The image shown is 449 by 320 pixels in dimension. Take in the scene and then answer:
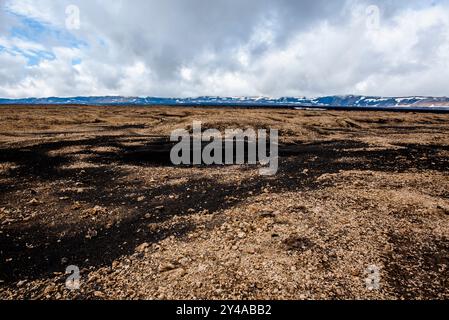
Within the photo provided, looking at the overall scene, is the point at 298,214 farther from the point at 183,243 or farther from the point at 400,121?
the point at 400,121

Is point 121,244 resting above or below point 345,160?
below

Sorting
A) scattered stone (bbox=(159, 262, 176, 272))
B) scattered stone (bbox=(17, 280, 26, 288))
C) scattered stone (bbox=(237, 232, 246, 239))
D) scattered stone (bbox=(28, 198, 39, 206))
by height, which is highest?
scattered stone (bbox=(28, 198, 39, 206))

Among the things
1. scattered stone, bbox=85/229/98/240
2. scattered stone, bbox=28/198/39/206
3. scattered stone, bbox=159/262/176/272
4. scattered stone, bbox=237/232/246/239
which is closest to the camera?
scattered stone, bbox=159/262/176/272

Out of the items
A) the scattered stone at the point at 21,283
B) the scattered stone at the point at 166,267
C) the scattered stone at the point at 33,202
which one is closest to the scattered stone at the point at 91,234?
the scattered stone at the point at 21,283

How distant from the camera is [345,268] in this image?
823 centimetres

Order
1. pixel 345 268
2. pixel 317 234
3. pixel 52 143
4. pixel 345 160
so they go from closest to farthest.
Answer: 1. pixel 345 268
2. pixel 317 234
3. pixel 345 160
4. pixel 52 143

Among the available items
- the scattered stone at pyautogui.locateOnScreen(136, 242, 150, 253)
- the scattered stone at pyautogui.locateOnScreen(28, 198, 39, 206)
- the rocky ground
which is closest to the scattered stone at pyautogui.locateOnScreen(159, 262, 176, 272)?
the rocky ground

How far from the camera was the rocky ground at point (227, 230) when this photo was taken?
7.82 m

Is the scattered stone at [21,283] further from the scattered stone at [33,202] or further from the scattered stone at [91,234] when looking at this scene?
the scattered stone at [33,202]

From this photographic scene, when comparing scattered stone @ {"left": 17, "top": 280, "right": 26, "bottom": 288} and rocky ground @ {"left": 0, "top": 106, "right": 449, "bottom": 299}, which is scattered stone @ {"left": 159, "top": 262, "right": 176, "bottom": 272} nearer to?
rocky ground @ {"left": 0, "top": 106, "right": 449, "bottom": 299}

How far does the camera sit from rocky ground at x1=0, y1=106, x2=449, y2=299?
7816 millimetres

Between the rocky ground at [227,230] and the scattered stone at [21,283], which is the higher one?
the rocky ground at [227,230]
